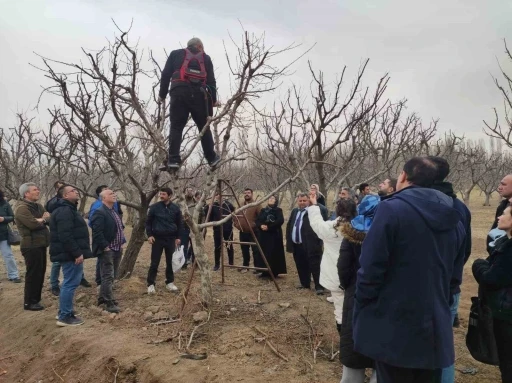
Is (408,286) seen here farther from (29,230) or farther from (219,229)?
(219,229)

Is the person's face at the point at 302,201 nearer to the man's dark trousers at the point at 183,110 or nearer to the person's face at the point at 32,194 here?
the man's dark trousers at the point at 183,110

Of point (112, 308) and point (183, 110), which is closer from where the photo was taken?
point (183, 110)

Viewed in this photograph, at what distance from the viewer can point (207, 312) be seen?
15.4 feet

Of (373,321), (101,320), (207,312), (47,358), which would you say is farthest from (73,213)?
(373,321)

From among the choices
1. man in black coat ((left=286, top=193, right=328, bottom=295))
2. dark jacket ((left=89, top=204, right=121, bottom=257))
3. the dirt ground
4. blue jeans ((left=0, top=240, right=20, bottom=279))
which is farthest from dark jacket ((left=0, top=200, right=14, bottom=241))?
man in black coat ((left=286, top=193, right=328, bottom=295))

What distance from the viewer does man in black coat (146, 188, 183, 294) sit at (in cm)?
612

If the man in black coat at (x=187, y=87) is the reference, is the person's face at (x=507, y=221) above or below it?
below

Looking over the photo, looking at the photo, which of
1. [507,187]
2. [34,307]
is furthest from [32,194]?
[507,187]

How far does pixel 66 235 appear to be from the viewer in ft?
15.8

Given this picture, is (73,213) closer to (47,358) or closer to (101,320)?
(101,320)

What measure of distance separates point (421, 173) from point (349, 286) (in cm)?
108

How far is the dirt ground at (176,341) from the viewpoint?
3.62 metres

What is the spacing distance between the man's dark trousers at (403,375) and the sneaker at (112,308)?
3952 mm

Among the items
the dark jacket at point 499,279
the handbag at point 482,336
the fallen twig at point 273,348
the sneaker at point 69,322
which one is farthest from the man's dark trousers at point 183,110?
the handbag at point 482,336
